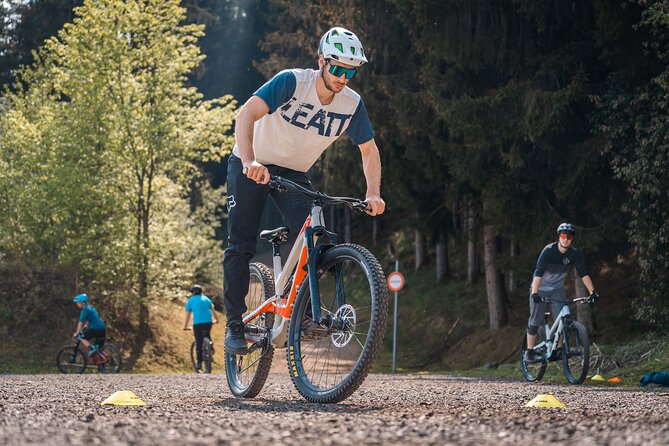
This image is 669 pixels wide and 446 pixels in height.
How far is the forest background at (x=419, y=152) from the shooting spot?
1884 centimetres

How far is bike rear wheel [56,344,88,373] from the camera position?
74.8 feet

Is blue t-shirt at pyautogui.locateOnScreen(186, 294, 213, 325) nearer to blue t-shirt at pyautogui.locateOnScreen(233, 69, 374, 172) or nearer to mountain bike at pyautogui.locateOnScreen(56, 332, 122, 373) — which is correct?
mountain bike at pyautogui.locateOnScreen(56, 332, 122, 373)

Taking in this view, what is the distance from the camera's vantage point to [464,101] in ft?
68.1

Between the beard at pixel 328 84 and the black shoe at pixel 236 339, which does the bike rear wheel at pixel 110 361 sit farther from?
the beard at pixel 328 84

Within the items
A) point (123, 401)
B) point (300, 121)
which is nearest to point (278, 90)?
point (300, 121)

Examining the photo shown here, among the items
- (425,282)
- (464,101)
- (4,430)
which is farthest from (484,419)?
(425,282)

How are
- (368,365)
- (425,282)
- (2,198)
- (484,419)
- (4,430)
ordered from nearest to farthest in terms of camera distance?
1. (4,430)
2. (484,419)
3. (368,365)
4. (2,198)
5. (425,282)

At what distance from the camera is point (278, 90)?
22.8 feet

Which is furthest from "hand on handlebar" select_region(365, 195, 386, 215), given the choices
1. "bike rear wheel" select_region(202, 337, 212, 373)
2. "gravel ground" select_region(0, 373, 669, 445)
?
"bike rear wheel" select_region(202, 337, 212, 373)

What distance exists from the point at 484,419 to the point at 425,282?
3287 cm

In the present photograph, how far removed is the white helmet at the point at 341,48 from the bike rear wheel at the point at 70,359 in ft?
57.0

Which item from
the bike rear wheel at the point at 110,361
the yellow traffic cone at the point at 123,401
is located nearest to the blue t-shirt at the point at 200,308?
the bike rear wheel at the point at 110,361

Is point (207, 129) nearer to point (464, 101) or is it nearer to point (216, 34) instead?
point (464, 101)

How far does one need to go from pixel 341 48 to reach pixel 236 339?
7.66 feet
